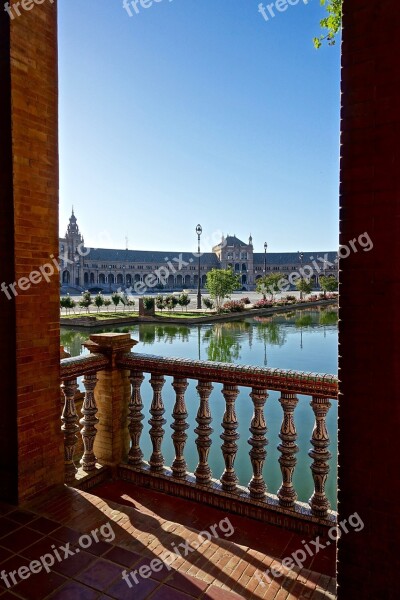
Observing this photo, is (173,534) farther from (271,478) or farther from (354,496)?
(271,478)

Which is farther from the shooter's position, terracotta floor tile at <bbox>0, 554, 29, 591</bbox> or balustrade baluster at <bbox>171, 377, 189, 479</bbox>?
balustrade baluster at <bbox>171, 377, 189, 479</bbox>

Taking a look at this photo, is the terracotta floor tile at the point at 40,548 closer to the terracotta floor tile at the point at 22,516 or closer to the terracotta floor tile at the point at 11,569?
the terracotta floor tile at the point at 11,569

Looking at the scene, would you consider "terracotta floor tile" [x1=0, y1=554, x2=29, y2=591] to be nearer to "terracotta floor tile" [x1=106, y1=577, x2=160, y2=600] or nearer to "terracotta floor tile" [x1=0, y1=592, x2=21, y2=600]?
"terracotta floor tile" [x1=0, y1=592, x2=21, y2=600]

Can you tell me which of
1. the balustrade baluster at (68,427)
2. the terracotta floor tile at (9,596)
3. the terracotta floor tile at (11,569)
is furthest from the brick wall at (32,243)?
the terracotta floor tile at (9,596)

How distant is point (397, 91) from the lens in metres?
1.66

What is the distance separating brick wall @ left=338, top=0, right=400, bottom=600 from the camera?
1.68 m

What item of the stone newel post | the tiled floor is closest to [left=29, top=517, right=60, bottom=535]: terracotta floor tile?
the tiled floor

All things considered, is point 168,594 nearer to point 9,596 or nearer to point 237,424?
point 9,596

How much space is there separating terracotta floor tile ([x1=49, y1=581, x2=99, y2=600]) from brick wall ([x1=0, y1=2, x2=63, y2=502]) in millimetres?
1059

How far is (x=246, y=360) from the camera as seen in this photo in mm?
15141

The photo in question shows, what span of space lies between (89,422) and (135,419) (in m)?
0.41

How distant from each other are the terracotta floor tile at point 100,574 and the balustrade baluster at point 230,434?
1215 mm

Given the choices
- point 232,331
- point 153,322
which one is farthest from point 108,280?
point 232,331

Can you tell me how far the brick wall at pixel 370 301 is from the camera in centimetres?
168
